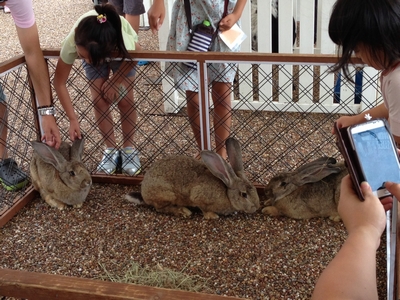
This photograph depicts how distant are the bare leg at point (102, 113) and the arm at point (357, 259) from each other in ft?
7.41

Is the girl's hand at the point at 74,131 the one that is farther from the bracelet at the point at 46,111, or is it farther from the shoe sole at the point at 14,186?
the shoe sole at the point at 14,186

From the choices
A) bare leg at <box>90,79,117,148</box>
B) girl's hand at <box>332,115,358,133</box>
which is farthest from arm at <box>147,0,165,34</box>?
girl's hand at <box>332,115,358,133</box>

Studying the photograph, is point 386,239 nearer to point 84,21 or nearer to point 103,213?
point 103,213

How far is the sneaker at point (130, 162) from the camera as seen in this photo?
10.9ft

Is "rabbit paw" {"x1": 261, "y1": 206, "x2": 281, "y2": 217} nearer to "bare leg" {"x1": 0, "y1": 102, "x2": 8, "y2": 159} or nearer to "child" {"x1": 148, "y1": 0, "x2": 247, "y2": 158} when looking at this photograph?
"child" {"x1": 148, "y1": 0, "x2": 247, "y2": 158}

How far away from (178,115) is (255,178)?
130cm

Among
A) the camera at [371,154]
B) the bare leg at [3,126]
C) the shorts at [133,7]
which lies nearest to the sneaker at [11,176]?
the bare leg at [3,126]

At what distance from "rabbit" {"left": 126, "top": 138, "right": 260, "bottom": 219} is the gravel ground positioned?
0.07 meters

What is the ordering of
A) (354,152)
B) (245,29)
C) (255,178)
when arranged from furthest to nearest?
(245,29) → (255,178) → (354,152)

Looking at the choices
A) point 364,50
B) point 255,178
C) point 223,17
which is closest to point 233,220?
point 255,178

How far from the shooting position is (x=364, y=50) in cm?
165

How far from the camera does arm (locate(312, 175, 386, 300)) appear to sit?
1039 mm

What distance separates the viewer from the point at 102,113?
3.27 m

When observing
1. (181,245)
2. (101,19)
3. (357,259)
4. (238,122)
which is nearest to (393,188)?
(357,259)
